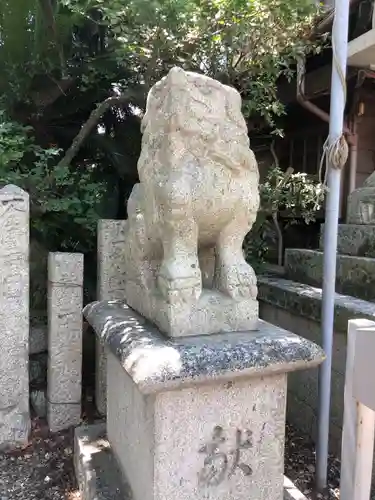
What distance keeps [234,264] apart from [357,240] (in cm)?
149

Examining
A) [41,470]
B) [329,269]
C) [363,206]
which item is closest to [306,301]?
[329,269]

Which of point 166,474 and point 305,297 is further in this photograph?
point 305,297

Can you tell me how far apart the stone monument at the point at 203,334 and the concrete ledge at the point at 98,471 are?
0.35 ft

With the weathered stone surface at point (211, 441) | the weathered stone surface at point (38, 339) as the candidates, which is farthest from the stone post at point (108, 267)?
the weathered stone surface at point (211, 441)

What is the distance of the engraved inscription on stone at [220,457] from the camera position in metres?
1.55

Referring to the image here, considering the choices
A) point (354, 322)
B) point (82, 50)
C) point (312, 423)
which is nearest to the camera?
point (354, 322)

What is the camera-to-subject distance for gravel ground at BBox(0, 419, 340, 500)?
7.22ft

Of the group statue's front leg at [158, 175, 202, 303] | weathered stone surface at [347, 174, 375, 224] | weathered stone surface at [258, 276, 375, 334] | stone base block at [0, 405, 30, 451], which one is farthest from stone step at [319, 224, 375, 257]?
stone base block at [0, 405, 30, 451]

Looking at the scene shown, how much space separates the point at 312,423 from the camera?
2.62m

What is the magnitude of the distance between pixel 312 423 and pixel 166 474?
1.43 m

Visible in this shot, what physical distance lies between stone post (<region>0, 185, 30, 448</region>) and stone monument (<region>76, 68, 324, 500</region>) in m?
0.98

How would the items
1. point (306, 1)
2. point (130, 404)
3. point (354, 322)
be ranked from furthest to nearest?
1. point (306, 1)
2. point (130, 404)
3. point (354, 322)

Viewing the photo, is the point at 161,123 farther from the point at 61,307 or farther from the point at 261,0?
the point at 261,0

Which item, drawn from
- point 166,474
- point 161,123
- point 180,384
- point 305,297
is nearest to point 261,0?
point 161,123
